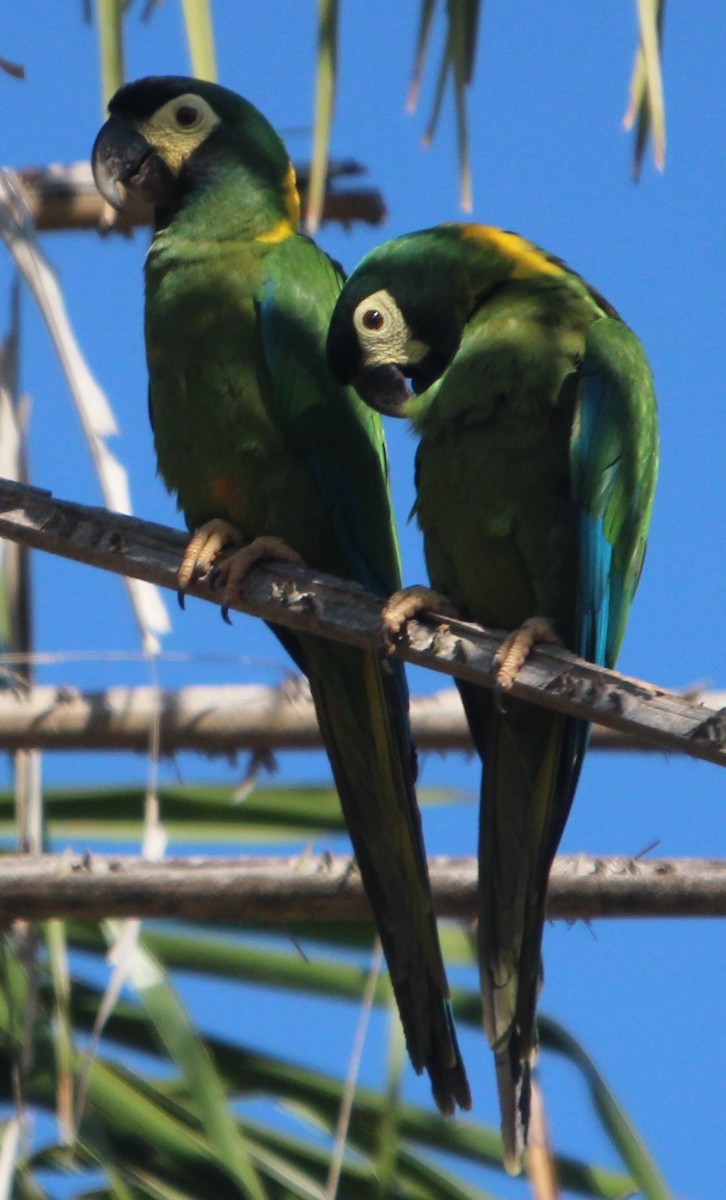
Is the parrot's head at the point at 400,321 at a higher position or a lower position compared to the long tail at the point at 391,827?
higher

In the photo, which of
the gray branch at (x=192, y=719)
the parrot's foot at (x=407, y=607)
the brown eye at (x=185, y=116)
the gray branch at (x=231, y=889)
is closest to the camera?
the parrot's foot at (x=407, y=607)

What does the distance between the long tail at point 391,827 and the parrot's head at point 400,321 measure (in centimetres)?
47

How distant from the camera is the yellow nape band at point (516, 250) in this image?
2.68 m

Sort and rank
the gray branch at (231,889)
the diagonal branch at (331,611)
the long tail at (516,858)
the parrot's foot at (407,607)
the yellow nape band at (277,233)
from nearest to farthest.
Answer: the diagonal branch at (331,611), the parrot's foot at (407,607), the gray branch at (231,889), the long tail at (516,858), the yellow nape band at (277,233)

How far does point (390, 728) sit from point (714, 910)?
0.70m

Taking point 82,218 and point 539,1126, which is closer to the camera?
point 539,1126

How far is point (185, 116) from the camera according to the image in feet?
9.68

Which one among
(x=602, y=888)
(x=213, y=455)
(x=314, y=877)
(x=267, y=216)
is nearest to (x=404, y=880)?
(x=314, y=877)

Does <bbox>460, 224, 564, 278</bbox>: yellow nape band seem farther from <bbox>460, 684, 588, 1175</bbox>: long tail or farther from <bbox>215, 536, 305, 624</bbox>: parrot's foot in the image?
<bbox>460, 684, 588, 1175</bbox>: long tail

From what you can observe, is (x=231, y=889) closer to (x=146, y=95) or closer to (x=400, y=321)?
(x=400, y=321)

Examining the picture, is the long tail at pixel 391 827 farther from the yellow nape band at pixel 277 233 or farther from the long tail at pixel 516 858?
the yellow nape band at pixel 277 233

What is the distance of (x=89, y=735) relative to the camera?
2664 millimetres

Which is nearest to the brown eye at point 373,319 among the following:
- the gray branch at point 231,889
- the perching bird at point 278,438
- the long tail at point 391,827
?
the perching bird at point 278,438

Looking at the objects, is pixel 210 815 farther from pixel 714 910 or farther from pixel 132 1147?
pixel 714 910
